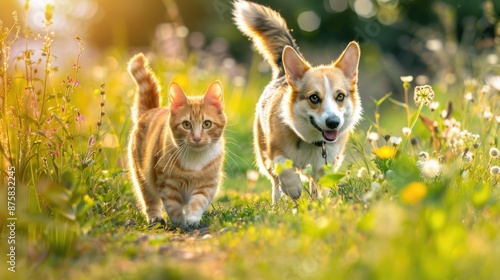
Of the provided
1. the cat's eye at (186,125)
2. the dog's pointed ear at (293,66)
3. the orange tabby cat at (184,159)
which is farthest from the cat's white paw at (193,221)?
the dog's pointed ear at (293,66)

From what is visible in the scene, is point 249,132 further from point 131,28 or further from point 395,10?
point 131,28

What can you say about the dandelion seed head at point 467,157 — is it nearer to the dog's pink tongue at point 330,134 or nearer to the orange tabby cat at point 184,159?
the dog's pink tongue at point 330,134

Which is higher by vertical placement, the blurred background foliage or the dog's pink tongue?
the blurred background foliage

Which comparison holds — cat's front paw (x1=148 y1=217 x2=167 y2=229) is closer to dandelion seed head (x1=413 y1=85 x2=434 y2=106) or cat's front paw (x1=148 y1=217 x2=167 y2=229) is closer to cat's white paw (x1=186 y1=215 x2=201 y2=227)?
cat's white paw (x1=186 y1=215 x2=201 y2=227)

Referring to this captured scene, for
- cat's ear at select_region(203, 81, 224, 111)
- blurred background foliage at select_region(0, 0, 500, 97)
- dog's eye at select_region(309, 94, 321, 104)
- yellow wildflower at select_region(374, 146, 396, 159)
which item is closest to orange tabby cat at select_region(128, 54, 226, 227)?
cat's ear at select_region(203, 81, 224, 111)

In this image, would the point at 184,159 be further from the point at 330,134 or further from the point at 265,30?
the point at 265,30

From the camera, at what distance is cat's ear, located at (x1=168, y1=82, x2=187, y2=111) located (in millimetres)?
5059

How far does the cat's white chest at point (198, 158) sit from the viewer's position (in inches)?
198

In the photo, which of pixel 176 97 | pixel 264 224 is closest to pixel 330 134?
pixel 176 97

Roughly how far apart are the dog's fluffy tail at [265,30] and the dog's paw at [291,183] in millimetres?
1539

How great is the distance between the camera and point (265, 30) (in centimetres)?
642

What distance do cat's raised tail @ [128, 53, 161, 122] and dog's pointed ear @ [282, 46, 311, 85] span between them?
45.0 inches

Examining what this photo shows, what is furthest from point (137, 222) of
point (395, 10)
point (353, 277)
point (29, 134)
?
point (395, 10)

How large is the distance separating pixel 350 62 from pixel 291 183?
107 centimetres
